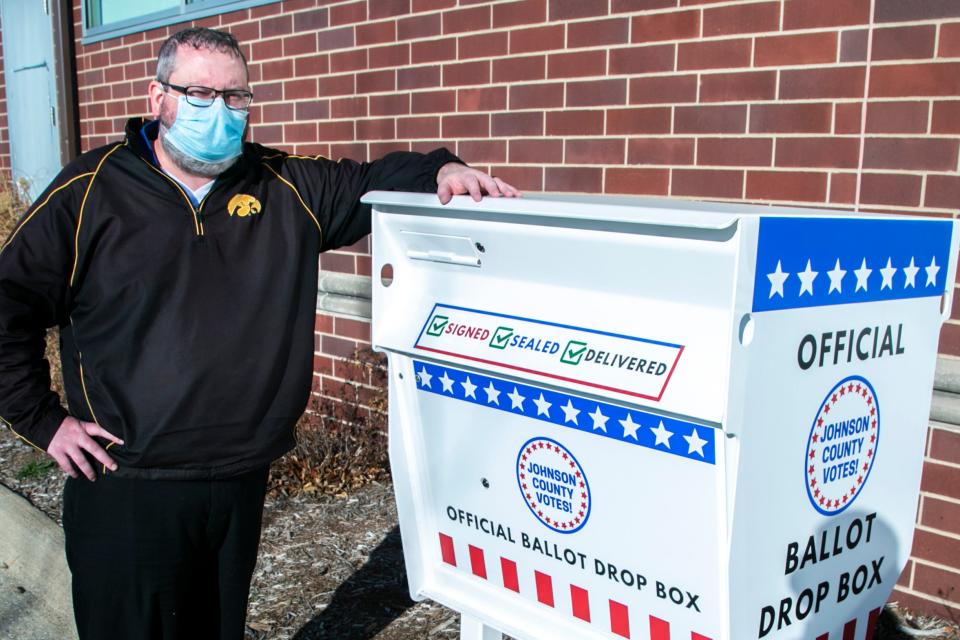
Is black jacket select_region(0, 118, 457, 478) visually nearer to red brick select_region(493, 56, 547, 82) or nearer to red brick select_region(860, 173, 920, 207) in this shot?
red brick select_region(860, 173, 920, 207)

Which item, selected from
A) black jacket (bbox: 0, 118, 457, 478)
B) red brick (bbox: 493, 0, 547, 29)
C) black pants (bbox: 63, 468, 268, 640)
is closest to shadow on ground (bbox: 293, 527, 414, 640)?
black pants (bbox: 63, 468, 268, 640)

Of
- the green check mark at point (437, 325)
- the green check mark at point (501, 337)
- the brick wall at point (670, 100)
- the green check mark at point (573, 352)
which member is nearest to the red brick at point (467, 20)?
the brick wall at point (670, 100)

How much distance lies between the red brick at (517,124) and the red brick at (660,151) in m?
0.56

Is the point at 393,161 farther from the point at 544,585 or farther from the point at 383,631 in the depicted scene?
the point at 383,631

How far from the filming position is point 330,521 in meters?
4.56

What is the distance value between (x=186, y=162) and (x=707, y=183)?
6.70ft

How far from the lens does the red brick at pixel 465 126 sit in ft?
15.5

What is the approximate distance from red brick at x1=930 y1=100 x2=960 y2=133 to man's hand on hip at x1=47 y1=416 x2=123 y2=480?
2669mm

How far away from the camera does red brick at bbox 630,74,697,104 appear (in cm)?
381

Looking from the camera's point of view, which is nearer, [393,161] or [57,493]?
[393,161]

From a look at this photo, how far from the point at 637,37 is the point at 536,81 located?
60 cm

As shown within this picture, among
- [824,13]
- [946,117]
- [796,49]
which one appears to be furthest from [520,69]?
[946,117]

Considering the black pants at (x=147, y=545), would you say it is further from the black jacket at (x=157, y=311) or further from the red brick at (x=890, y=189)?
the red brick at (x=890, y=189)

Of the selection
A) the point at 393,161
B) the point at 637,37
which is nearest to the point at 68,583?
the point at 393,161
